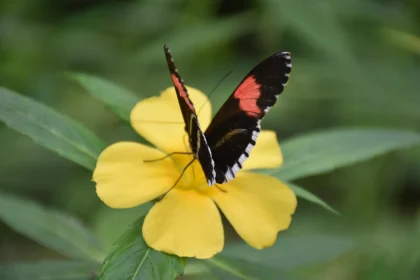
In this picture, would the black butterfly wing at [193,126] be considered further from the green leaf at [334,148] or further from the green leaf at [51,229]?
the green leaf at [51,229]

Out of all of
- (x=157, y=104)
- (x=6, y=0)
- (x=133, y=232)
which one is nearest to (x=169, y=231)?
(x=133, y=232)

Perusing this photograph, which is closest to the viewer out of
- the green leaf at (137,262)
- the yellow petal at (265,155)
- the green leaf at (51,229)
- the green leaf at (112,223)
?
the green leaf at (137,262)

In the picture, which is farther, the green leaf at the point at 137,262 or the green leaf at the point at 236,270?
the green leaf at the point at 236,270

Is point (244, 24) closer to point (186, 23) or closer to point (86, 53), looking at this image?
point (186, 23)

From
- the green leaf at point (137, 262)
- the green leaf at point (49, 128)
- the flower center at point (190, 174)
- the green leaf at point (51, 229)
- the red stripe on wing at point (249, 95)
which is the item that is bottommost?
the green leaf at point (51, 229)

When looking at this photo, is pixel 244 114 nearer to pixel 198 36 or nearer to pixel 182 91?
pixel 182 91

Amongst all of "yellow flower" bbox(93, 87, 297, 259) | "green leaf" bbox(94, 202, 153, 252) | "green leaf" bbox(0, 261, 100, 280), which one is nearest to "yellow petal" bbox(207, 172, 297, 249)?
"yellow flower" bbox(93, 87, 297, 259)

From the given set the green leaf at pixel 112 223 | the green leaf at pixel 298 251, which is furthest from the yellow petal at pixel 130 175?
the green leaf at pixel 112 223
